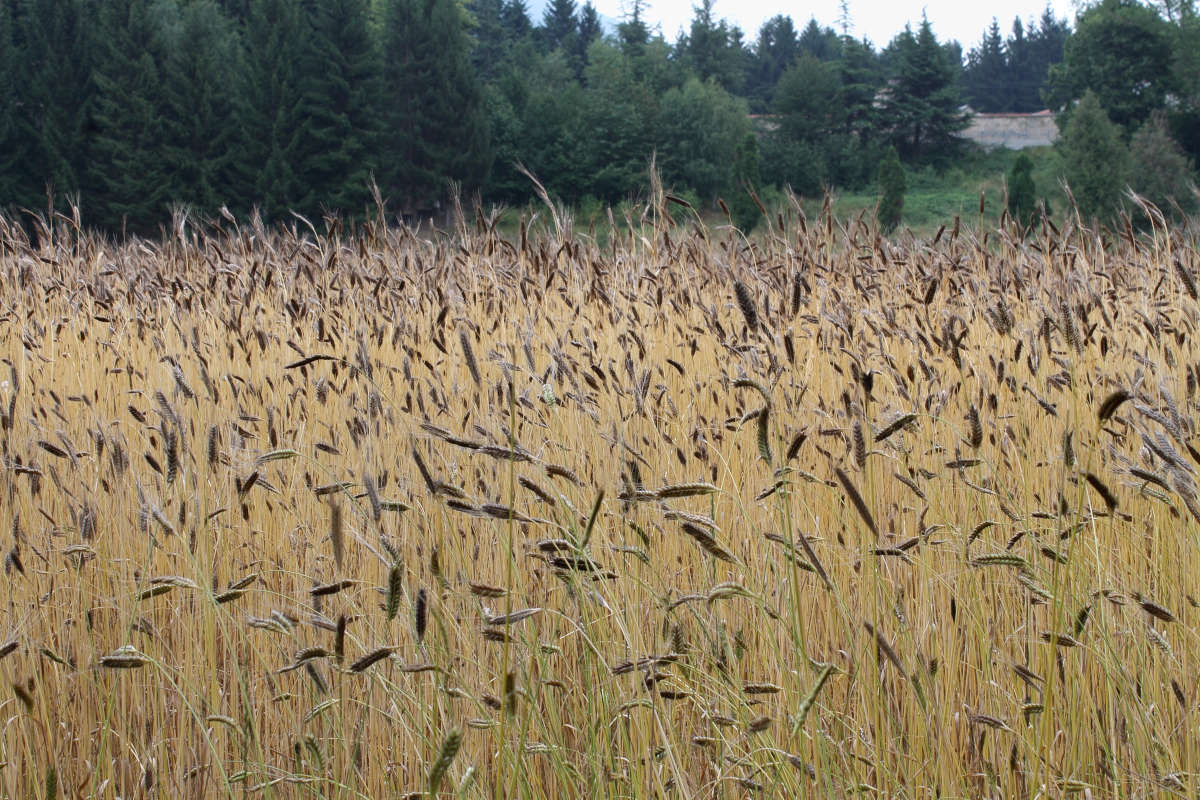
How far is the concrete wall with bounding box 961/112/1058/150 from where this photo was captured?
55.5 m

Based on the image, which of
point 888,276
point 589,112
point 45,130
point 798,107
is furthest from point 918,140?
point 888,276

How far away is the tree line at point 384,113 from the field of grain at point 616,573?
52.0 ft

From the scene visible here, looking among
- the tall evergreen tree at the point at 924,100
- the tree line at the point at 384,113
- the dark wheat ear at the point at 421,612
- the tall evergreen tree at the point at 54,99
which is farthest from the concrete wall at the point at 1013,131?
the dark wheat ear at the point at 421,612

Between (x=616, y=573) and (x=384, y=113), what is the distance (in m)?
35.2

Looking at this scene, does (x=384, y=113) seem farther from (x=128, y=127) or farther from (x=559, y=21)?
(x=559, y=21)

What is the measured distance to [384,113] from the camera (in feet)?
114

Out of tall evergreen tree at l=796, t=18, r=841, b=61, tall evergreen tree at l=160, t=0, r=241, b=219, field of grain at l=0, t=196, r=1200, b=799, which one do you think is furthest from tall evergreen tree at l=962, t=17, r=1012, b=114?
field of grain at l=0, t=196, r=1200, b=799

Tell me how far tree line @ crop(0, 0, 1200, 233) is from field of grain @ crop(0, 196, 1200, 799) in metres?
15.9

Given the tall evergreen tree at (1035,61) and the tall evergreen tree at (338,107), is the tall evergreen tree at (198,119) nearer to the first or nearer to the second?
the tall evergreen tree at (338,107)

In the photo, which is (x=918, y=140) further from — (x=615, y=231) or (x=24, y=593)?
(x=24, y=593)

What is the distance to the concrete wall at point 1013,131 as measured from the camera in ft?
182

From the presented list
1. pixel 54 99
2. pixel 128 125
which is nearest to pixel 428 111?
pixel 128 125

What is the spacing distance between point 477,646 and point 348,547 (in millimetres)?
636

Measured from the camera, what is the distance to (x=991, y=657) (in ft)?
6.61
